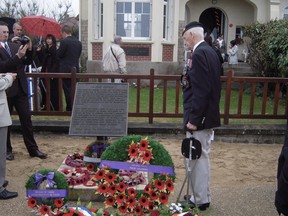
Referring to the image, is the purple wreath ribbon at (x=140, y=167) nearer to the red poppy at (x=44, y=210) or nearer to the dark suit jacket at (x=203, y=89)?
the dark suit jacket at (x=203, y=89)

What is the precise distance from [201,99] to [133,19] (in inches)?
455

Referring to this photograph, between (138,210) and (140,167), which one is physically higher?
(140,167)

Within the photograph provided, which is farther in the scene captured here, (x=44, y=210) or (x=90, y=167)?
(x=90, y=167)

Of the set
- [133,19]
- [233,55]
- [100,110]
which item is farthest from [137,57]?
[100,110]

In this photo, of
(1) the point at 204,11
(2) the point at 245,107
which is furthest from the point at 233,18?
(2) the point at 245,107

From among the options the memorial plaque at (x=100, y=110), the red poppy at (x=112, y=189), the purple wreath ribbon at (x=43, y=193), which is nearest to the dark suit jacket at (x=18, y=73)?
the memorial plaque at (x=100, y=110)

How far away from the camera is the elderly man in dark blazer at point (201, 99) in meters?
3.96

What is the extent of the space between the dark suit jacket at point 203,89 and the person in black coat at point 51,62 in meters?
5.25

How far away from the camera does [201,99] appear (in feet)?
12.9

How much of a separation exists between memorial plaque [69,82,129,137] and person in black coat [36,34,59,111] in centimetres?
346

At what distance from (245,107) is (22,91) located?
6.48 metres

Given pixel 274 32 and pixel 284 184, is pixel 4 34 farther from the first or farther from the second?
pixel 274 32

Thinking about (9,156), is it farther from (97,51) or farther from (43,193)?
(97,51)

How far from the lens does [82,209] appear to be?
12.0ft
